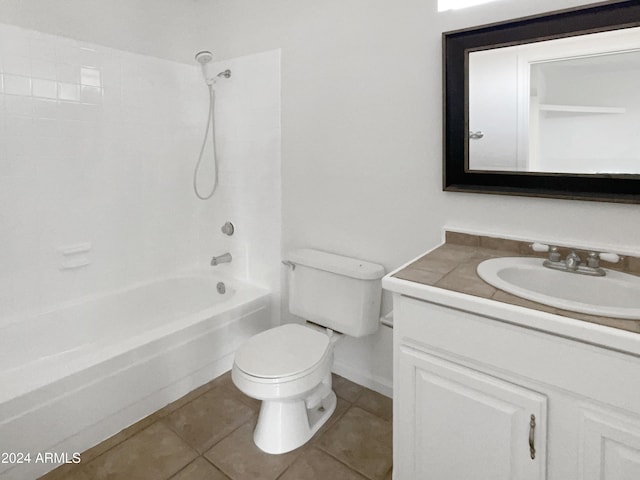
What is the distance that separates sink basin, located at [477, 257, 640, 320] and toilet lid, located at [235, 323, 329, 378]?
0.79 m

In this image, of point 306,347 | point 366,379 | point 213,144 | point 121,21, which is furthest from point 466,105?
point 121,21

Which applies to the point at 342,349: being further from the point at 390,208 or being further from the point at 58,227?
the point at 58,227

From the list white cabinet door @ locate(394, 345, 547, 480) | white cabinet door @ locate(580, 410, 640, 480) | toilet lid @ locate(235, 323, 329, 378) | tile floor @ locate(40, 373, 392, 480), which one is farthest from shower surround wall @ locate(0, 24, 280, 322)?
white cabinet door @ locate(580, 410, 640, 480)

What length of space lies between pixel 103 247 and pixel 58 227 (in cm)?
26

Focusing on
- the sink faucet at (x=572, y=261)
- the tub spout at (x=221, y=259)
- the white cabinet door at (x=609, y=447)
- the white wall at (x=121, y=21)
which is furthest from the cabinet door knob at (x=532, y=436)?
the white wall at (x=121, y=21)

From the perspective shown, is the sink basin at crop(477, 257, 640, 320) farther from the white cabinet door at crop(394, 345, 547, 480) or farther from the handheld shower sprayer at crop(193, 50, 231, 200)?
the handheld shower sprayer at crop(193, 50, 231, 200)

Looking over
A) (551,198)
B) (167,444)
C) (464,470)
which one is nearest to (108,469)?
(167,444)

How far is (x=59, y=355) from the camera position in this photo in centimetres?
212

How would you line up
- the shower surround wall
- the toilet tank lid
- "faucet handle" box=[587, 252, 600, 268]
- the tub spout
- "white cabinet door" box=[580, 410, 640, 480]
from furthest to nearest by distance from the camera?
the tub spout, the shower surround wall, the toilet tank lid, "faucet handle" box=[587, 252, 600, 268], "white cabinet door" box=[580, 410, 640, 480]

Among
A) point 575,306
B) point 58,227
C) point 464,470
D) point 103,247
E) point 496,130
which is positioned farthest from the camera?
point 103,247

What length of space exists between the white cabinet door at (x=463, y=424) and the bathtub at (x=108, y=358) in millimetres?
1184

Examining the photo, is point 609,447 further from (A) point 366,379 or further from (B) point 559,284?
(A) point 366,379

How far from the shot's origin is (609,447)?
0.95 m

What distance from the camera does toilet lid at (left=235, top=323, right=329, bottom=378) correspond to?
1571mm
